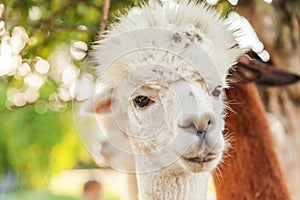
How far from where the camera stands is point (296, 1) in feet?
6.16

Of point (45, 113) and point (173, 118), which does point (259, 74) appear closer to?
point (173, 118)

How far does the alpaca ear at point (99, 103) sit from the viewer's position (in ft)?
2.36

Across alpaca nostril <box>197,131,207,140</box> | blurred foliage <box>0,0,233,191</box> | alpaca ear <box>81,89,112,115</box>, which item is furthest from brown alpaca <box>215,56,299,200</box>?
alpaca nostril <box>197,131,207,140</box>

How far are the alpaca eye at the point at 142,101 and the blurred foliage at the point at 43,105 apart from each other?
0.25 m

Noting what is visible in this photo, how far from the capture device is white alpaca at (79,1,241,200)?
2.05 ft

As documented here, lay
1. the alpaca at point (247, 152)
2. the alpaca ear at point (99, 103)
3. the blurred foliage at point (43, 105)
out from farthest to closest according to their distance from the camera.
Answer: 1. the blurred foliage at point (43, 105)
2. the alpaca at point (247, 152)
3. the alpaca ear at point (99, 103)

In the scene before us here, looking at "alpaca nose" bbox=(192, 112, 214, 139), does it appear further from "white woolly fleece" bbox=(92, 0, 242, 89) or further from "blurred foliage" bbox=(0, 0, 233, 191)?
"blurred foliage" bbox=(0, 0, 233, 191)

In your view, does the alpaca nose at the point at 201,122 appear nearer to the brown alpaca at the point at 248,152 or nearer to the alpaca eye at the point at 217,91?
the alpaca eye at the point at 217,91

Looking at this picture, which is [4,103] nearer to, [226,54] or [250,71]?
[250,71]

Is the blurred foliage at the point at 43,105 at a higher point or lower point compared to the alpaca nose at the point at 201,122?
lower

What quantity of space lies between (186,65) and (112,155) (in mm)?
206

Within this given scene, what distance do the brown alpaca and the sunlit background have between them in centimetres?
5

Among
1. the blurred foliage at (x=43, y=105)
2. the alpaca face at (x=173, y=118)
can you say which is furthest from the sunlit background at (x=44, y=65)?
the alpaca face at (x=173, y=118)

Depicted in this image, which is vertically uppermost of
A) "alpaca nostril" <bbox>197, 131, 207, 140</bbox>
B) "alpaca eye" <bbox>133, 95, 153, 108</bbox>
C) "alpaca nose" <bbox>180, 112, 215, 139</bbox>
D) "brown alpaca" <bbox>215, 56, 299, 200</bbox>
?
"alpaca nose" <bbox>180, 112, 215, 139</bbox>
